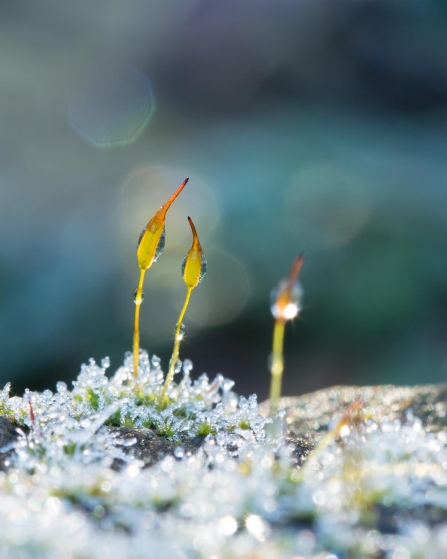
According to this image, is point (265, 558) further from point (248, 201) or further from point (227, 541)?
point (248, 201)

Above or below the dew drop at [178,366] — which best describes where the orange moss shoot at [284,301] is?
below

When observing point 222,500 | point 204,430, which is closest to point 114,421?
point 204,430

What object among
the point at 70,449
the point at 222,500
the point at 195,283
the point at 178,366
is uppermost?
the point at 195,283

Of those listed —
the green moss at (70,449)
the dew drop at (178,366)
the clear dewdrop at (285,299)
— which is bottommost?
the green moss at (70,449)

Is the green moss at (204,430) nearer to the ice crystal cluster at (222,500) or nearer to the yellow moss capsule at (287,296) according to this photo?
the ice crystal cluster at (222,500)

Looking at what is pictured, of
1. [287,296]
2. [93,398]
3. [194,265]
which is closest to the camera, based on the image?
[287,296]

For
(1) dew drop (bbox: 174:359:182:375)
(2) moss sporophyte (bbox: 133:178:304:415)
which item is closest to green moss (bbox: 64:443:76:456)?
(2) moss sporophyte (bbox: 133:178:304:415)

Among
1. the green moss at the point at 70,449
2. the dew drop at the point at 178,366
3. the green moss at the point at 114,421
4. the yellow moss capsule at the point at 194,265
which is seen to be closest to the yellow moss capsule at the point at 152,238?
the yellow moss capsule at the point at 194,265

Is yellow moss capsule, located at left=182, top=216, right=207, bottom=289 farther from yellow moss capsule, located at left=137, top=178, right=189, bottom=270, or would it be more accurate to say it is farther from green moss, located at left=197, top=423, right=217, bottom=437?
green moss, located at left=197, top=423, right=217, bottom=437

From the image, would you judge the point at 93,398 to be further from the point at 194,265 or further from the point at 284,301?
the point at 284,301
